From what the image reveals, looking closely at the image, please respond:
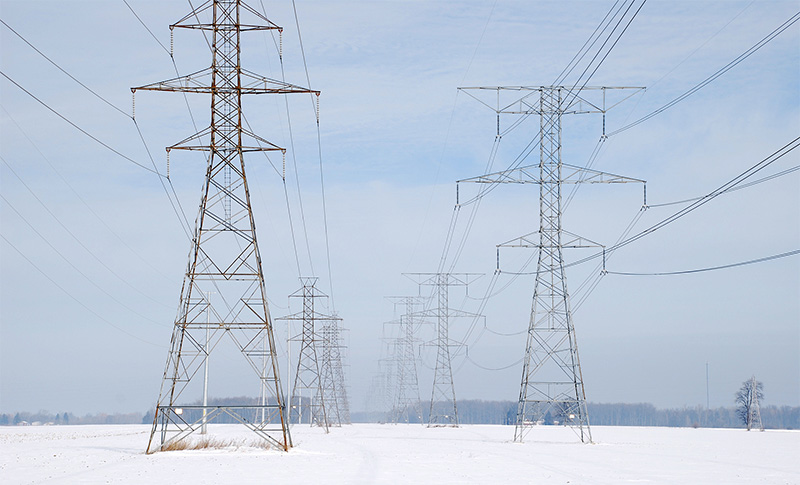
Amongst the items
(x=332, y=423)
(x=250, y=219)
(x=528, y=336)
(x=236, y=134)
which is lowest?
(x=332, y=423)

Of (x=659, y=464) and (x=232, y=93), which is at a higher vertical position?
(x=232, y=93)

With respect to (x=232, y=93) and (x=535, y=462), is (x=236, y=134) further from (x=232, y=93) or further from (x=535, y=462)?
(x=535, y=462)

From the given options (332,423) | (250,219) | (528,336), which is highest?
(250,219)

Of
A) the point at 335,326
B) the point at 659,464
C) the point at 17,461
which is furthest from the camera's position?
A: the point at 335,326

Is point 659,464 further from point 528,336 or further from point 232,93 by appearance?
point 232,93

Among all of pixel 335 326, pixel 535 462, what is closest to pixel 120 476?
pixel 535 462

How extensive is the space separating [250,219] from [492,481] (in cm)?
1329

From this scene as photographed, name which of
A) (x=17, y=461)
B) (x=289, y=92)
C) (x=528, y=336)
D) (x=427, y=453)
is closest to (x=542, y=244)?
(x=528, y=336)

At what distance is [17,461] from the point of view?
29.1 meters

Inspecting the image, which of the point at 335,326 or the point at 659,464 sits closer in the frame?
the point at 659,464

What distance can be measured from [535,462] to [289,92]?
15.5m

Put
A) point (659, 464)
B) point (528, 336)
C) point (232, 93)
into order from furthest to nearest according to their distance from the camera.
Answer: point (528, 336)
point (232, 93)
point (659, 464)

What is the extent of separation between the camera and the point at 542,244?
43719 mm

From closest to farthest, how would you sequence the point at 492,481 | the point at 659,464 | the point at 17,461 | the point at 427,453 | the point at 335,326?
the point at 492,481
the point at 17,461
the point at 659,464
the point at 427,453
the point at 335,326
